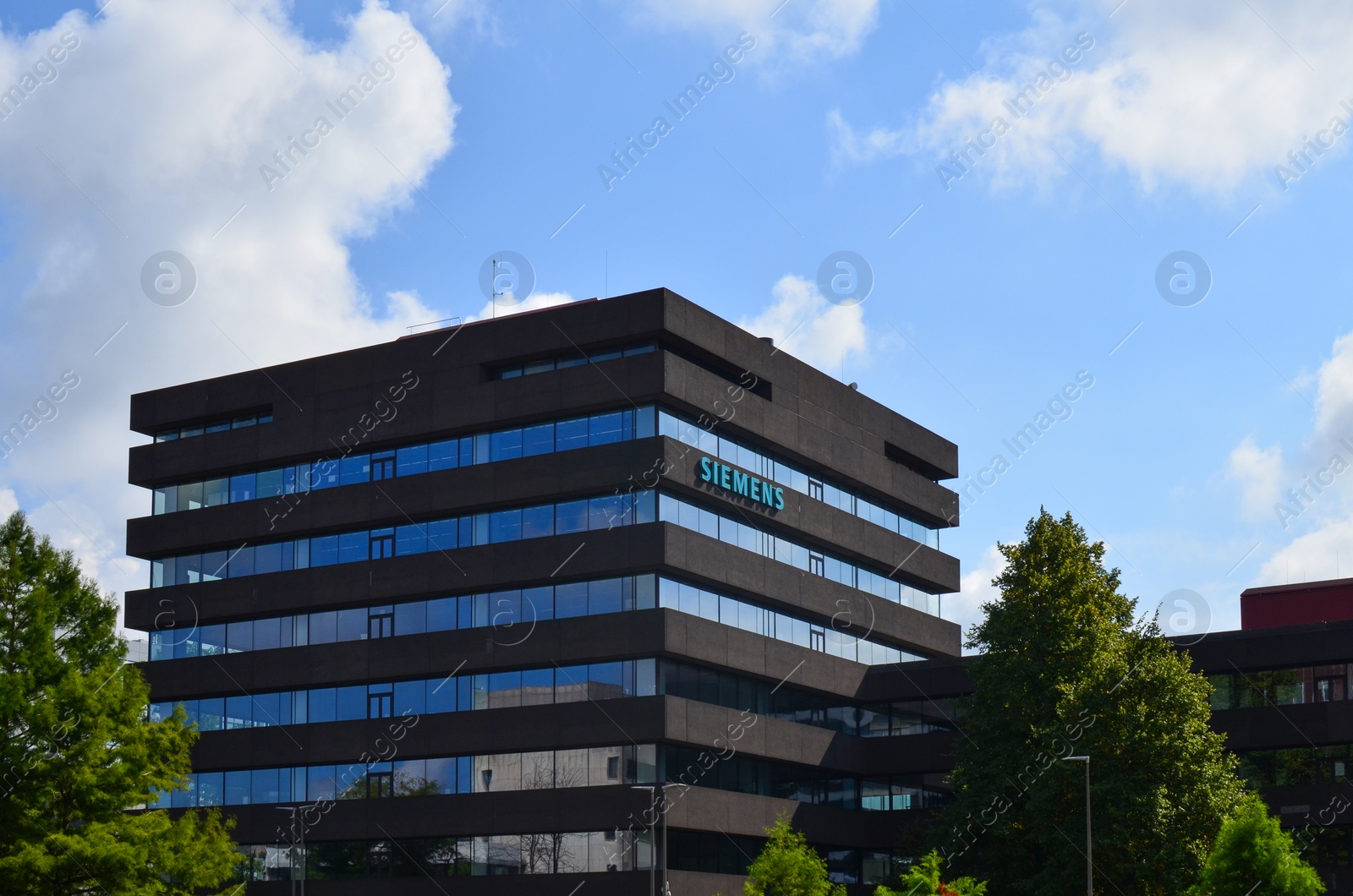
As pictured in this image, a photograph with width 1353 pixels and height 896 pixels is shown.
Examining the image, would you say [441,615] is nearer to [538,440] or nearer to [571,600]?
[571,600]

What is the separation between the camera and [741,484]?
6706 centimetres

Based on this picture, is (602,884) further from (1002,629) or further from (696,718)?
(1002,629)

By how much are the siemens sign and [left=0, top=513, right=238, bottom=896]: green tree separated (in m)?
25.1

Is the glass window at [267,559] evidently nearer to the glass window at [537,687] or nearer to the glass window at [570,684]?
the glass window at [537,687]

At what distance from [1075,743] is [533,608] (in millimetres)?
21857

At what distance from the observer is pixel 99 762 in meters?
42.9

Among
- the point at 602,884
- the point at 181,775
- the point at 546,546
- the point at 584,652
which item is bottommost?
the point at 602,884

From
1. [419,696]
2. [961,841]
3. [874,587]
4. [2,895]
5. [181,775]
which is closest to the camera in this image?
[2,895]

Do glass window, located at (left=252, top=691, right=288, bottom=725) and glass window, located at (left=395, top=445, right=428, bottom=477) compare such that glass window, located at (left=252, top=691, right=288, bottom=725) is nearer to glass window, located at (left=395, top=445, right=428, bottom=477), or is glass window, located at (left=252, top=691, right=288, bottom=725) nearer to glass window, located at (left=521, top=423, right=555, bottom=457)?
glass window, located at (left=395, top=445, right=428, bottom=477)

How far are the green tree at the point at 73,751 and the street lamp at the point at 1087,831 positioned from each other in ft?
87.0

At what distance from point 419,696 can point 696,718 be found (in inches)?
481

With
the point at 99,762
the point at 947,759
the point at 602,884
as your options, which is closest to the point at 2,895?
the point at 99,762

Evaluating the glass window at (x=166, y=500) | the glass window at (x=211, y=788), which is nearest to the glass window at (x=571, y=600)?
the glass window at (x=211, y=788)

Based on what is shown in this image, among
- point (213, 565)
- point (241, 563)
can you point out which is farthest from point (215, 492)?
point (241, 563)
